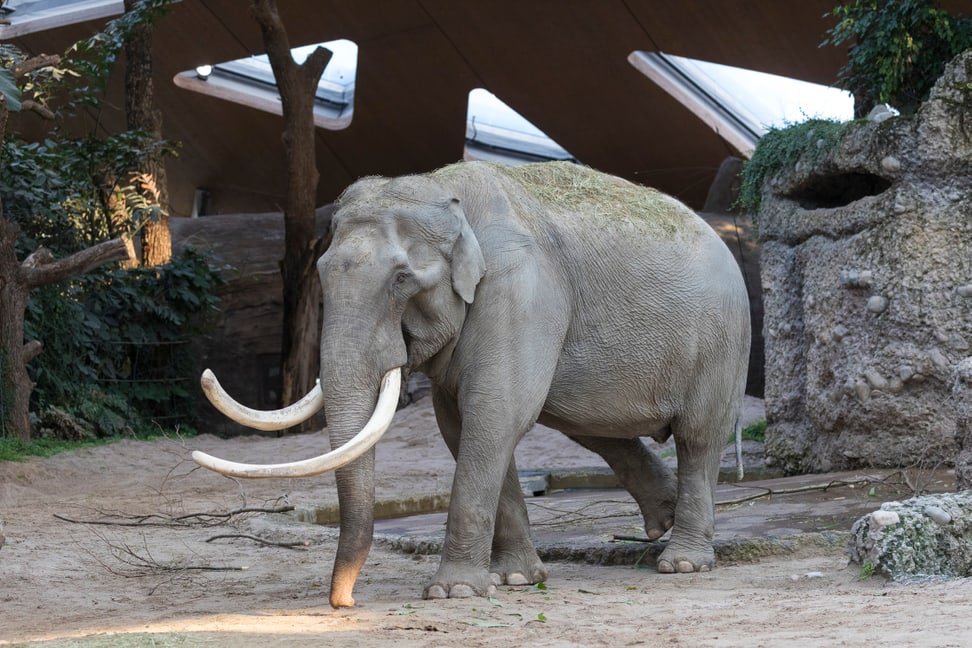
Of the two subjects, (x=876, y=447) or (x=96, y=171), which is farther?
(x=96, y=171)

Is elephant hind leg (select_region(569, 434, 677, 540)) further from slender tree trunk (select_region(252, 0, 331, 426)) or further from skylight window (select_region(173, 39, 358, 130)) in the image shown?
skylight window (select_region(173, 39, 358, 130))

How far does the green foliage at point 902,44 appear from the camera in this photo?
10742 mm

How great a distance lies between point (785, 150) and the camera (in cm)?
1054

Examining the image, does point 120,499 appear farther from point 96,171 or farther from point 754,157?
point 96,171

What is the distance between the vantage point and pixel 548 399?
6.12 m

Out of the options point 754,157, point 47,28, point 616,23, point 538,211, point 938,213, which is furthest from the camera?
point 47,28

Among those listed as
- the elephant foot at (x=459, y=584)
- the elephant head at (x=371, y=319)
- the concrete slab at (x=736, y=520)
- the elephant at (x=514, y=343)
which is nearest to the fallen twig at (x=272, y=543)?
the concrete slab at (x=736, y=520)

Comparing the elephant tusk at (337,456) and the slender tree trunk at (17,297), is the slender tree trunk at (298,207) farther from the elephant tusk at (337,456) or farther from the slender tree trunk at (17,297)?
the elephant tusk at (337,456)

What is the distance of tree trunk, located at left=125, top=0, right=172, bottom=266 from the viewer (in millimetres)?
15852

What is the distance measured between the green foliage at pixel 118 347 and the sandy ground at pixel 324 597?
13.2 feet

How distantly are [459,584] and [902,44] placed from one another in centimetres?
722

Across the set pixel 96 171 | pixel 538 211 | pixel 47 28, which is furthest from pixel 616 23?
pixel 538 211

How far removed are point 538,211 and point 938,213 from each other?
444 centimetres

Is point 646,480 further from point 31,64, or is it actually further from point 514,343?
point 31,64
